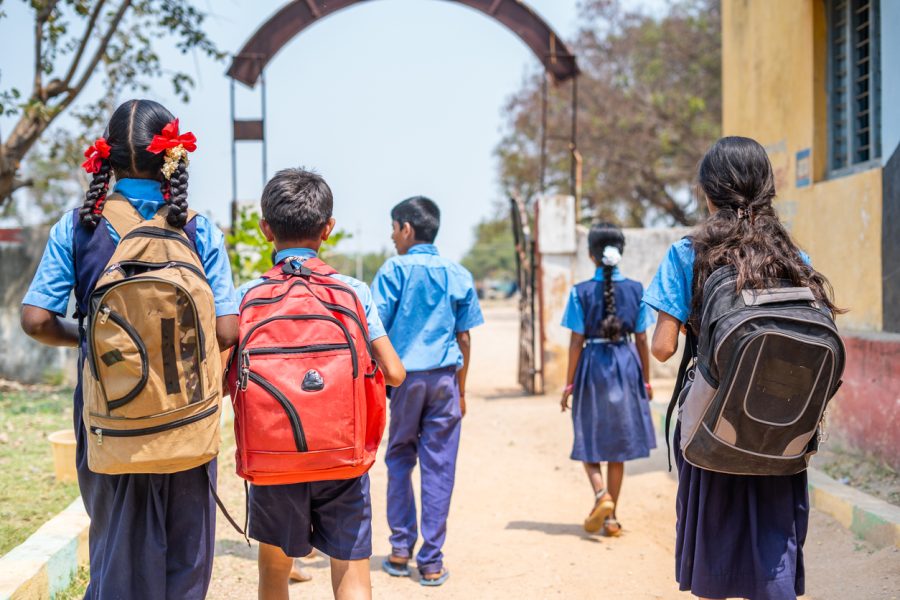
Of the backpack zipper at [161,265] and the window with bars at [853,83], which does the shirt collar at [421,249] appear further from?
the window with bars at [853,83]

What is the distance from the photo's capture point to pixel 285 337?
2.64 meters

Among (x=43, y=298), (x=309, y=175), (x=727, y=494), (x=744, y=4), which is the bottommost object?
(x=727, y=494)

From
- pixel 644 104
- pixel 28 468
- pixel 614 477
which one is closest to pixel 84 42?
pixel 28 468

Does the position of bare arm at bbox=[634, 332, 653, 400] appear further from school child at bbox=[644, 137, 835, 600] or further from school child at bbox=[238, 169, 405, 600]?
school child at bbox=[238, 169, 405, 600]

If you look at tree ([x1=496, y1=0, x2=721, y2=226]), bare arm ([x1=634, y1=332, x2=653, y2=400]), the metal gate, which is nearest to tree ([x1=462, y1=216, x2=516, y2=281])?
tree ([x1=496, y1=0, x2=721, y2=226])

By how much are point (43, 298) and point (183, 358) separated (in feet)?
1.63

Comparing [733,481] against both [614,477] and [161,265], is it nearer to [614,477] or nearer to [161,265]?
[161,265]

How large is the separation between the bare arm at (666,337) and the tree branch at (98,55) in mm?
8418

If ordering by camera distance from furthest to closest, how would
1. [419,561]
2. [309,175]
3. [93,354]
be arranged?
[419,561], [309,175], [93,354]

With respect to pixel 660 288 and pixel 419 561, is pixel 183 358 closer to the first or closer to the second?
pixel 660 288

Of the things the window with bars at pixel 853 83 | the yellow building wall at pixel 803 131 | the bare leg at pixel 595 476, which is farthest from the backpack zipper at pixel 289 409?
the window with bars at pixel 853 83

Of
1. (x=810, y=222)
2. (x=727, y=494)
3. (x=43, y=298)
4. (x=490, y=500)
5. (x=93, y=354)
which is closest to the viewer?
(x=93, y=354)

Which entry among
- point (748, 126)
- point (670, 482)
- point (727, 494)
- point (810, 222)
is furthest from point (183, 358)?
point (748, 126)

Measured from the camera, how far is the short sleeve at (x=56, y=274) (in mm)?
2561
